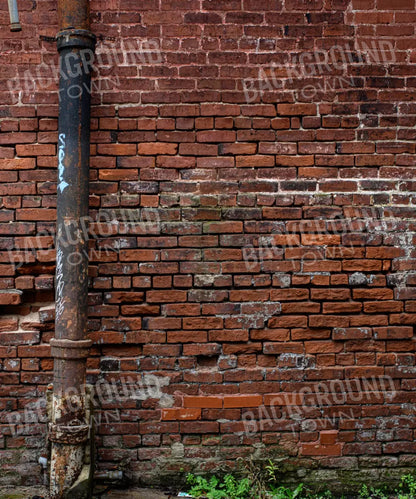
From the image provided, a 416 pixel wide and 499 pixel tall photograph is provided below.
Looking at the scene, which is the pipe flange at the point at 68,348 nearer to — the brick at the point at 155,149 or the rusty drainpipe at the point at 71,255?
the rusty drainpipe at the point at 71,255

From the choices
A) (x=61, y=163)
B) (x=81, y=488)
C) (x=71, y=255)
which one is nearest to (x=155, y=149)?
(x=61, y=163)

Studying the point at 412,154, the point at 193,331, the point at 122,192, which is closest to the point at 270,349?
the point at 193,331

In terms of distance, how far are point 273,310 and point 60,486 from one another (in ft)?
5.42

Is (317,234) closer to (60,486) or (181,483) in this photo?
(181,483)

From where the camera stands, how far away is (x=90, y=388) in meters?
2.62

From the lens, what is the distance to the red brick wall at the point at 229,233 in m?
2.73

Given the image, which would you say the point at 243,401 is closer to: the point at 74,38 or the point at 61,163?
the point at 61,163

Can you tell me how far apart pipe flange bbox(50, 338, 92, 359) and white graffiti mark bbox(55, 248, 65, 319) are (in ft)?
0.51

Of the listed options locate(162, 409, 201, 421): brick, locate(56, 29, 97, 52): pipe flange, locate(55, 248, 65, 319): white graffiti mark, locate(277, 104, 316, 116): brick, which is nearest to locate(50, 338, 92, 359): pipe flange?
locate(55, 248, 65, 319): white graffiti mark

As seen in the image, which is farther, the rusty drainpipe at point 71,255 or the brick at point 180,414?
the brick at point 180,414

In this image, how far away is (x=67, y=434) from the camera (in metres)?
2.44

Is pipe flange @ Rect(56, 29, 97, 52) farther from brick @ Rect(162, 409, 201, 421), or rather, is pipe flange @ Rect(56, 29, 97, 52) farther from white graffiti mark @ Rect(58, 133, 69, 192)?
brick @ Rect(162, 409, 201, 421)

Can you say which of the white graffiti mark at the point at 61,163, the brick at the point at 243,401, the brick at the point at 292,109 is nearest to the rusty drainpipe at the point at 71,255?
the white graffiti mark at the point at 61,163

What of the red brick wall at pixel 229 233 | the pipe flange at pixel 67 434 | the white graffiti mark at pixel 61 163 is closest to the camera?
the pipe flange at pixel 67 434
